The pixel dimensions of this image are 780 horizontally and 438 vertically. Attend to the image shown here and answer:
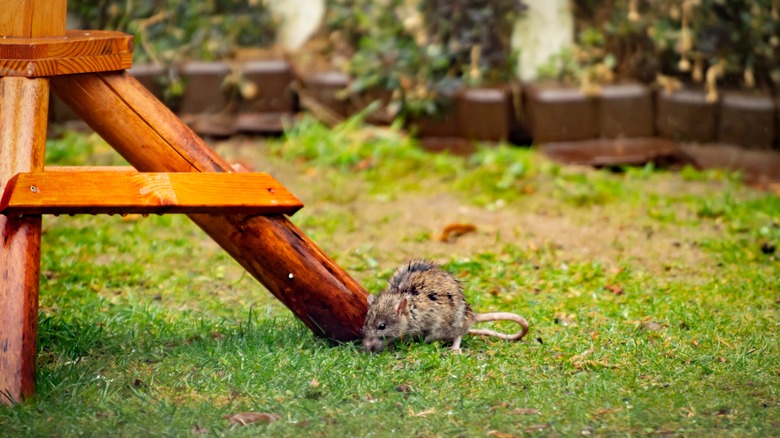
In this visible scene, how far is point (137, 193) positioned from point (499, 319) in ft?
6.03

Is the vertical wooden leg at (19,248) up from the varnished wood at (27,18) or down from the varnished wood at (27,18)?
down

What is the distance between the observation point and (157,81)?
8.88 metres

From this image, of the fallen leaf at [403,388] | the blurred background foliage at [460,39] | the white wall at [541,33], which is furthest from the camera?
the white wall at [541,33]

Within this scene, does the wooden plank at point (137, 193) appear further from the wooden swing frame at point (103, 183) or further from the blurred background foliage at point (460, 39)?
the blurred background foliage at point (460, 39)

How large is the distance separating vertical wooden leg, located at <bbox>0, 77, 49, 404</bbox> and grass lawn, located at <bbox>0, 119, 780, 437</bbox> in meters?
0.16

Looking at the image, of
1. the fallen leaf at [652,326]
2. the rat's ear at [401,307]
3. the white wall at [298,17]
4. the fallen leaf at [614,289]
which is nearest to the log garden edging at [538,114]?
the white wall at [298,17]

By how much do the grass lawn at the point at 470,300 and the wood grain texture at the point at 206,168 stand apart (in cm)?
29

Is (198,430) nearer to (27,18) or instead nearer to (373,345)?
(373,345)

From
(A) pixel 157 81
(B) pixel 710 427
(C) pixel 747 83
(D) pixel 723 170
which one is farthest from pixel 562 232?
(A) pixel 157 81

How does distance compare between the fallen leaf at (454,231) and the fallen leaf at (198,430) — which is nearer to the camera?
the fallen leaf at (198,430)

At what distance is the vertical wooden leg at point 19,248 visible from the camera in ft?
12.4

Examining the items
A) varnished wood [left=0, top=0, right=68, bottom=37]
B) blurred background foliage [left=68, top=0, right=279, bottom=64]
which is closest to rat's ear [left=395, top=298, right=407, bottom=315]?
varnished wood [left=0, top=0, right=68, bottom=37]

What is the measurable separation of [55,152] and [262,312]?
373 centimetres

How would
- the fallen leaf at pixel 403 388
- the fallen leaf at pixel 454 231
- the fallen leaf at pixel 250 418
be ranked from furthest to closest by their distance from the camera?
1. the fallen leaf at pixel 454 231
2. the fallen leaf at pixel 403 388
3. the fallen leaf at pixel 250 418
